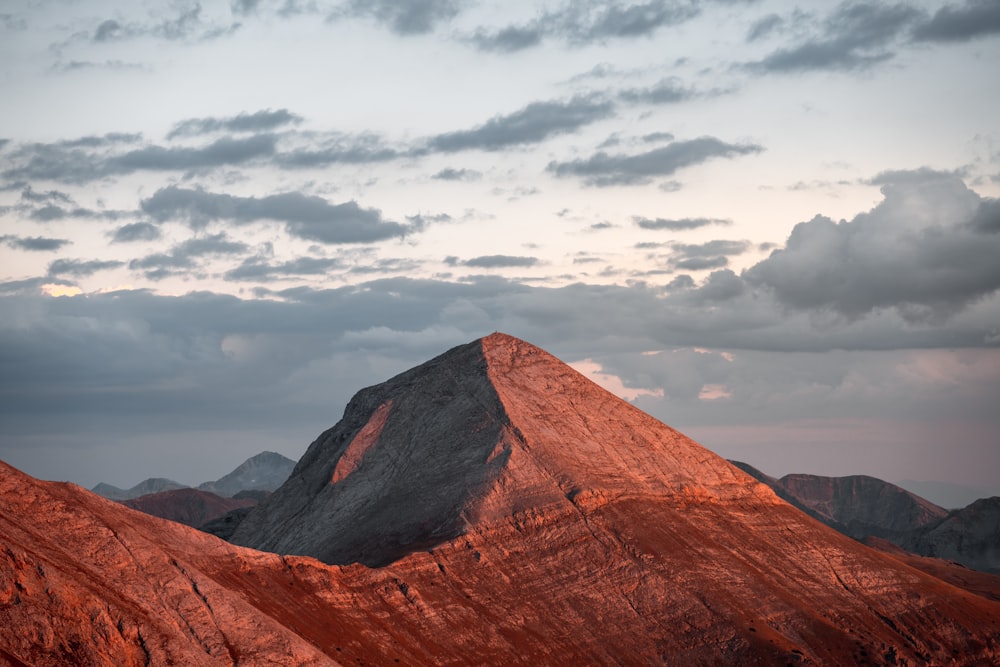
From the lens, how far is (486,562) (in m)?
79.8

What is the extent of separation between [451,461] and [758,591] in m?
24.0

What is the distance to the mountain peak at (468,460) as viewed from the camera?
8550 cm

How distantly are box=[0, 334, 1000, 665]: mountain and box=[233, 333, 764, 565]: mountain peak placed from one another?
0.21 m

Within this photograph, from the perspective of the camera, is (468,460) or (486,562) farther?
(468,460)

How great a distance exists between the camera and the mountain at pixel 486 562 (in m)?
55.2

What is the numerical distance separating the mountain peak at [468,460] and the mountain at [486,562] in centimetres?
21

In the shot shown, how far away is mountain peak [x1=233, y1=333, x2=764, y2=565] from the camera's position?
85500 mm

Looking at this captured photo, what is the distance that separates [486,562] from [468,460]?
1125 cm

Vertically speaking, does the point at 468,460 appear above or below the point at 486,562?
above

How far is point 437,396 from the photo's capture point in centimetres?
9819

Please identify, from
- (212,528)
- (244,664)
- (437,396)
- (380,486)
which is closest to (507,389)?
(437,396)

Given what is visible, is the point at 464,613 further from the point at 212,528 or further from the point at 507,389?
the point at 212,528

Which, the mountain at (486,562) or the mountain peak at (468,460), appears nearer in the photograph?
the mountain at (486,562)

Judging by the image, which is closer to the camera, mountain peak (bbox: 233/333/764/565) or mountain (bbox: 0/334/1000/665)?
mountain (bbox: 0/334/1000/665)
